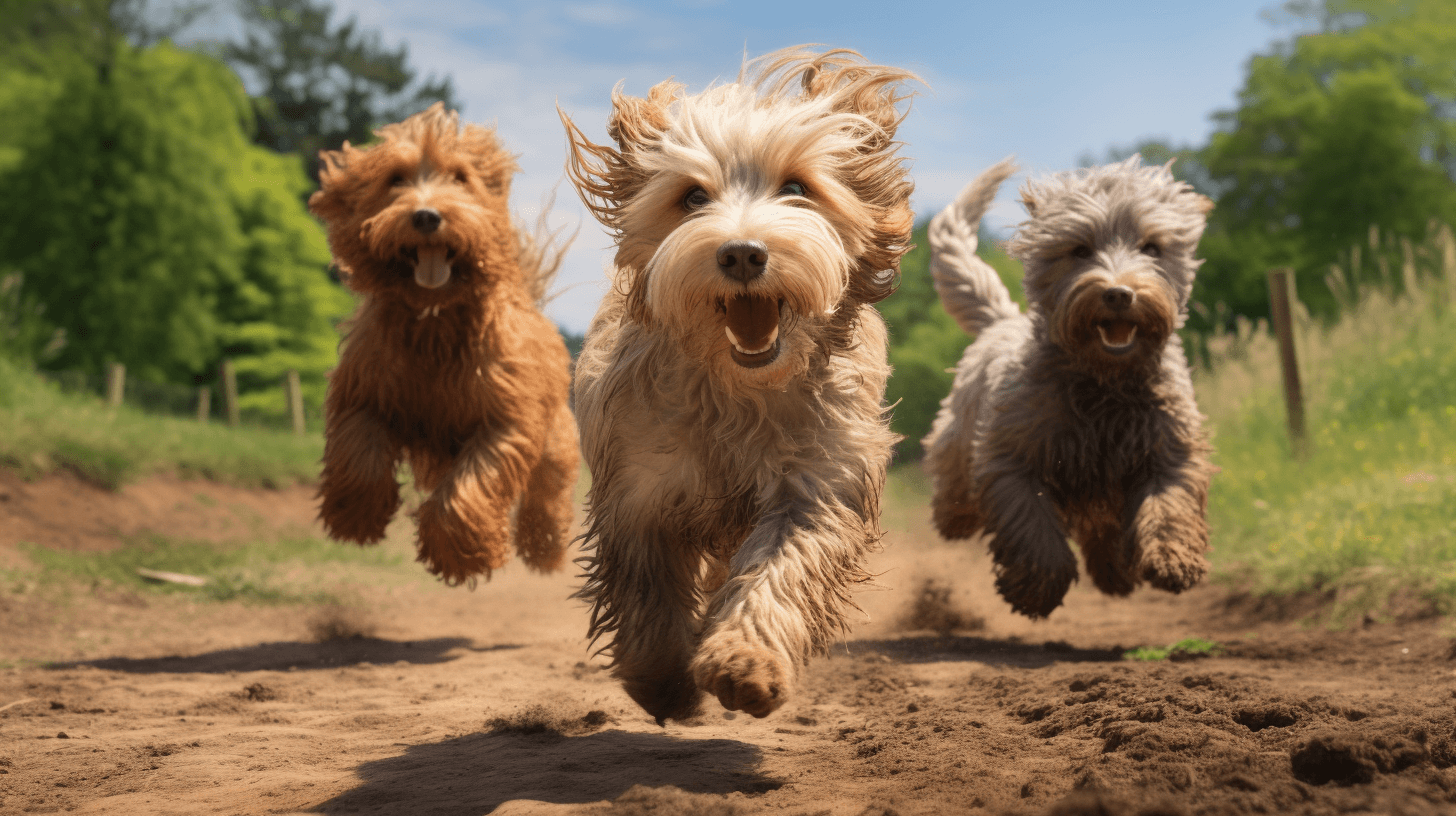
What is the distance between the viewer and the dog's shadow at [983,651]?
588 cm

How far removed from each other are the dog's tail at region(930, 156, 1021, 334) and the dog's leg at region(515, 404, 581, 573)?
2.60 metres

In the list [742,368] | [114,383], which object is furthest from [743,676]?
[114,383]

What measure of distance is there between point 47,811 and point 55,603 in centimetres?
500

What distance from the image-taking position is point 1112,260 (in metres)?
5.54

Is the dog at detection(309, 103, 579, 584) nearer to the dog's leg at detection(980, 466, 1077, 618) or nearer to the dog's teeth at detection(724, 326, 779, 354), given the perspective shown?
the dog's leg at detection(980, 466, 1077, 618)

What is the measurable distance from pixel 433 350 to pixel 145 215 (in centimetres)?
2141

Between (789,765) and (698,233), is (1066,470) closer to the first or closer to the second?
(789,765)

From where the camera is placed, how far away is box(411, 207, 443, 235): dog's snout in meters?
5.54

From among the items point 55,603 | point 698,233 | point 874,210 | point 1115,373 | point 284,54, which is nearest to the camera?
point 698,233

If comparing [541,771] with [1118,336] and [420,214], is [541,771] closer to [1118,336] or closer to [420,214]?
[420,214]

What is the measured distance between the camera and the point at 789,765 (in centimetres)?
373

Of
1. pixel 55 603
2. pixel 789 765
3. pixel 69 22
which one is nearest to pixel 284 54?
pixel 69 22

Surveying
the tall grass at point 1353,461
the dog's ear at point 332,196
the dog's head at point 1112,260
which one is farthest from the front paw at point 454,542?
the tall grass at point 1353,461

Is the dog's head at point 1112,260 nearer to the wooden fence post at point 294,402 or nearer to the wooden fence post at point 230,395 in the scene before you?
the wooden fence post at point 294,402
